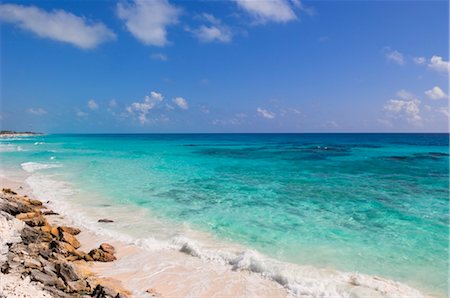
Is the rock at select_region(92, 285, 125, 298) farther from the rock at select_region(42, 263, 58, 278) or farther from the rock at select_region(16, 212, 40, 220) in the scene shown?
the rock at select_region(16, 212, 40, 220)

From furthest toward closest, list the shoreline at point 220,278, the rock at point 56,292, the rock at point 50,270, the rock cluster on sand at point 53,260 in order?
the shoreline at point 220,278
the rock at point 50,270
the rock cluster on sand at point 53,260
the rock at point 56,292

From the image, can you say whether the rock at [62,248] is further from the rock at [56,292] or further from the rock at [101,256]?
the rock at [56,292]

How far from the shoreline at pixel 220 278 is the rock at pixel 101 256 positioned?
234 mm

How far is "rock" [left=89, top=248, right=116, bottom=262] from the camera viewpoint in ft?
35.0

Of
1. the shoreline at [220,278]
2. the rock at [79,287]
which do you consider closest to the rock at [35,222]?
the shoreline at [220,278]

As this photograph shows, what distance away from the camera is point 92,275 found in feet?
30.7

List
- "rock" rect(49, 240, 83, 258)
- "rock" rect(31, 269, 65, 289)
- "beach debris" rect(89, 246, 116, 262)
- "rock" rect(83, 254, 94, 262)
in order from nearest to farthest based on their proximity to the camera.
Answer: "rock" rect(31, 269, 65, 289)
"rock" rect(49, 240, 83, 258)
"rock" rect(83, 254, 94, 262)
"beach debris" rect(89, 246, 116, 262)

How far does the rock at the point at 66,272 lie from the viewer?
8.06 meters

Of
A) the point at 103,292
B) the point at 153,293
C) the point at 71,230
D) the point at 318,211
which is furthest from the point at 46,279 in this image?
the point at 318,211

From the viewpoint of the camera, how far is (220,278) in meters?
9.91

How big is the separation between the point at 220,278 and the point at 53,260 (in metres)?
4.89

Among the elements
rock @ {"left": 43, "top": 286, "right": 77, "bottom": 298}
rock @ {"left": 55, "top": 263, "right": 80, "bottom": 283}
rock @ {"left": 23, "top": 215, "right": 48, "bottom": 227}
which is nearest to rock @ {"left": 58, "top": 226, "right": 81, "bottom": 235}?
rock @ {"left": 23, "top": 215, "right": 48, "bottom": 227}

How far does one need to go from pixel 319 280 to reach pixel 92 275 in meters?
Result: 6.76

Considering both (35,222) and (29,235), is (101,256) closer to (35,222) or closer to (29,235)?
(29,235)
